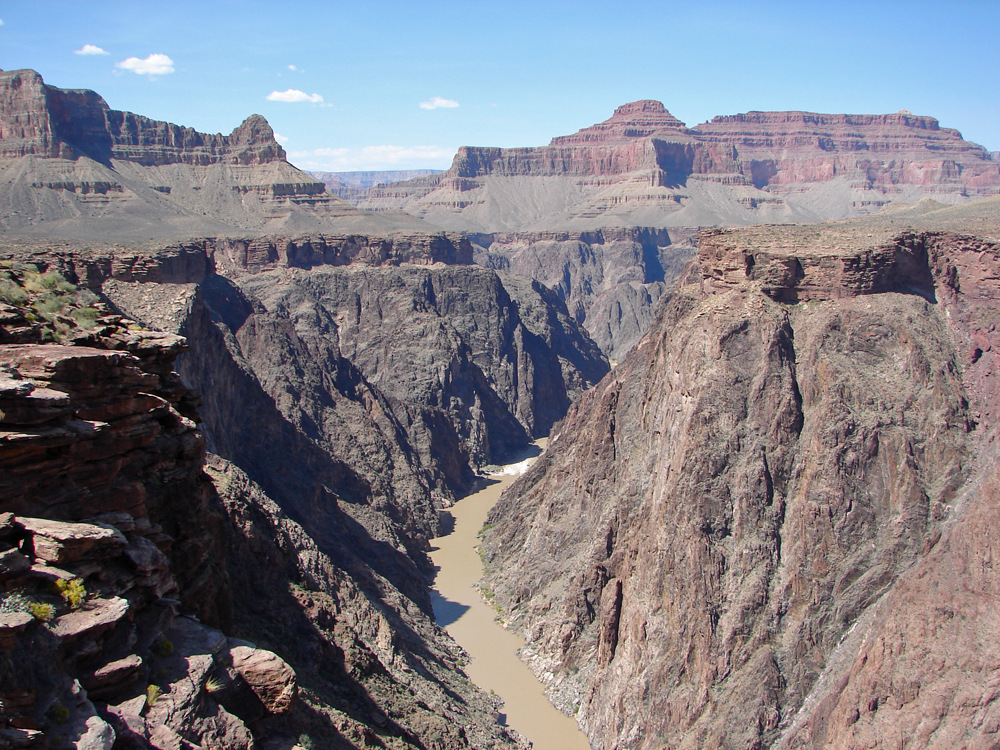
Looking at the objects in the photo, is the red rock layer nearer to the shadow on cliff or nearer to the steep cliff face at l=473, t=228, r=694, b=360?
the steep cliff face at l=473, t=228, r=694, b=360

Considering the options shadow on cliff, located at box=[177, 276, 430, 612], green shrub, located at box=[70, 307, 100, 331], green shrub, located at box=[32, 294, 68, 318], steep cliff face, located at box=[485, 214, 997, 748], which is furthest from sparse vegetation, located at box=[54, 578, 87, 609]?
shadow on cliff, located at box=[177, 276, 430, 612]

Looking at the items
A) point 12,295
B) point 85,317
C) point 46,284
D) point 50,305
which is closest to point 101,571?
point 85,317

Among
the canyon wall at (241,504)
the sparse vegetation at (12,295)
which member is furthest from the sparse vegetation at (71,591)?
the sparse vegetation at (12,295)

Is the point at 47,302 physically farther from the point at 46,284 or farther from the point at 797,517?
the point at 797,517

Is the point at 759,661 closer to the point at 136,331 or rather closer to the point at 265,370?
A: the point at 136,331

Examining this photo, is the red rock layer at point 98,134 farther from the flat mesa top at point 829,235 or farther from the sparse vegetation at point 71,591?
the sparse vegetation at point 71,591

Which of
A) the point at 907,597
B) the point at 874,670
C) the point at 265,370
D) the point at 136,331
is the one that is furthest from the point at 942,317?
the point at 265,370
